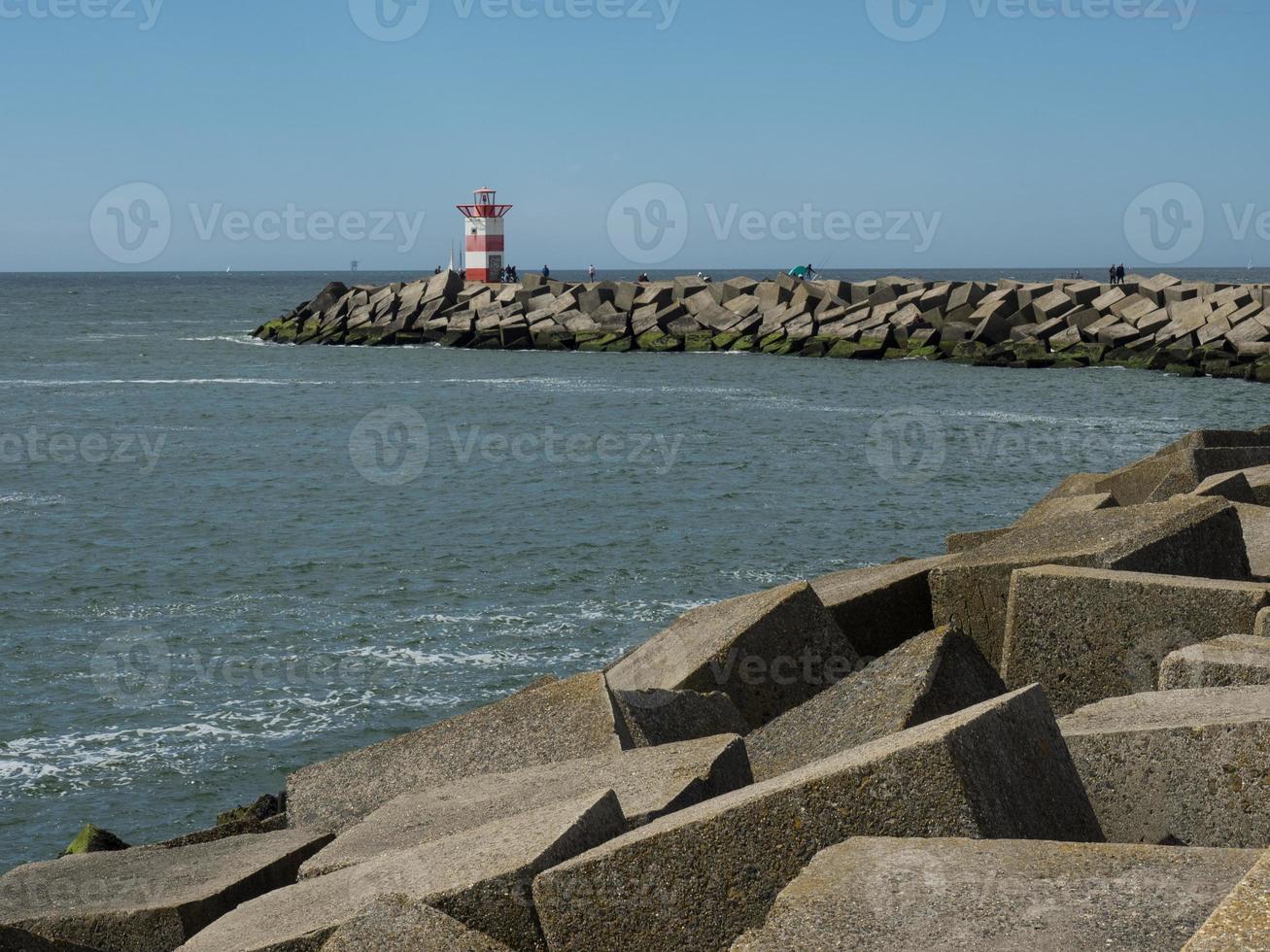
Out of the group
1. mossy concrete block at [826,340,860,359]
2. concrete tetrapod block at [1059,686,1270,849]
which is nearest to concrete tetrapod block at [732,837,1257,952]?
concrete tetrapod block at [1059,686,1270,849]

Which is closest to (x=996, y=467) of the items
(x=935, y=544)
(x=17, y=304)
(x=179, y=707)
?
(x=935, y=544)

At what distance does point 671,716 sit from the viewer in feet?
15.4

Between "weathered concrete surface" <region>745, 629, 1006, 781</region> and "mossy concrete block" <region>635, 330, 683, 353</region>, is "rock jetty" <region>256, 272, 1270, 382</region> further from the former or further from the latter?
"weathered concrete surface" <region>745, 629, 1006, 781</region>

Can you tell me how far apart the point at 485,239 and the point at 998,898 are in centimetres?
4901

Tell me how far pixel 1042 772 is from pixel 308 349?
45.2m

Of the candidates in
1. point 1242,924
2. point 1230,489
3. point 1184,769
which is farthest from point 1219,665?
point 1230,489

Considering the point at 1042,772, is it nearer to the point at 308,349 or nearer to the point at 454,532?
the point at 454,532

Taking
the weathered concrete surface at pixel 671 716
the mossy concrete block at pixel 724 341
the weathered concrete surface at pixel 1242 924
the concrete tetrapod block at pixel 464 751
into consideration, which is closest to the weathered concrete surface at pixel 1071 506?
the weathered concrete surface at pixel 671 716

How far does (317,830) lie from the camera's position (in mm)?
4613

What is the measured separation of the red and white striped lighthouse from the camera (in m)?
49.8

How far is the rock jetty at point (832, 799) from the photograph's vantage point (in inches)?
94.1

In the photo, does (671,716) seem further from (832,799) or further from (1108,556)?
(832,799)

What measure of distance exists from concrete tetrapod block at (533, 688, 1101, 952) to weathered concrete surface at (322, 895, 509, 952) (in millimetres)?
158

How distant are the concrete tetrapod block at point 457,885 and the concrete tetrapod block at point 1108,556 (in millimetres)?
2384
